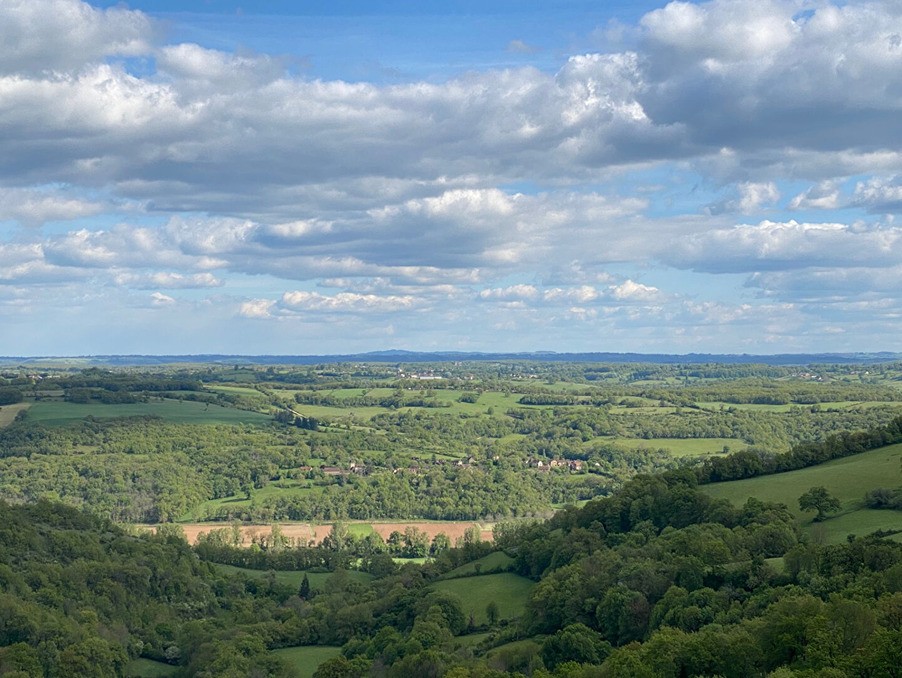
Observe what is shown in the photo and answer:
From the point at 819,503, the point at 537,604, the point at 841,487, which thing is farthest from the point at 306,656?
the point at 841,487

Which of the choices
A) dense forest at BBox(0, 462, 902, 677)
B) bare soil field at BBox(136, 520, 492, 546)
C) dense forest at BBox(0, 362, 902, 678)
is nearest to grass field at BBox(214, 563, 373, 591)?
dense forest at BBox(0, 362, 902, 678)

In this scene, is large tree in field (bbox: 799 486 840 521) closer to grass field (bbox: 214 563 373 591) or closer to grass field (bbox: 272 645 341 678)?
grass field (bbox: 272 645 341 678)

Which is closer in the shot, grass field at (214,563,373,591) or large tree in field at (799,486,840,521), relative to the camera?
large tree in field at (799,486,840,521)

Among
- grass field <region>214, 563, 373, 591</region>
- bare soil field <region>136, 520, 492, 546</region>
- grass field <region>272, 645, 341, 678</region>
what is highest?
grass field <region>272, 645, 341, 678</region>

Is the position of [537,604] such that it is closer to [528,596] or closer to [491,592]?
[528,596]

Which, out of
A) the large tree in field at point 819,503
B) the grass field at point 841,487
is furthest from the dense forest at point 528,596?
the grass field at point 841,487

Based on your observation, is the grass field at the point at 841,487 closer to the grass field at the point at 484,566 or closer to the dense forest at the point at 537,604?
the dense forest at the point at 537,604

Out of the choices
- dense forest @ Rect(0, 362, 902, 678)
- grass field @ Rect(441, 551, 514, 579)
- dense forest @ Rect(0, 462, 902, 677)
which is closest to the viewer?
dense forest @ Rect(0, 462, 902, 677)
